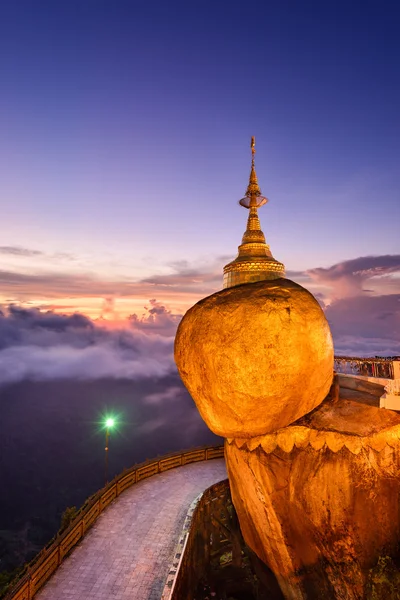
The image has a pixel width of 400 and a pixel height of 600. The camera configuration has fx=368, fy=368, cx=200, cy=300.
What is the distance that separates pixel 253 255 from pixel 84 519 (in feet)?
73.7

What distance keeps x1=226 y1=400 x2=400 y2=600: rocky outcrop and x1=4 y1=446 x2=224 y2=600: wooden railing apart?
7821 mm

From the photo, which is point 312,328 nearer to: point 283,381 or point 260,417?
point 283,381

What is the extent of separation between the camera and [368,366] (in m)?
14.1

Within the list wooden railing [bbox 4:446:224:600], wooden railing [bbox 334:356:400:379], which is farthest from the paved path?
wooden railing [bbox 334:356:400:379]

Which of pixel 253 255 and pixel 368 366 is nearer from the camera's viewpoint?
pixel 368 366

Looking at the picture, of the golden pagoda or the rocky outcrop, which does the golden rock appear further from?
the golden pagoda

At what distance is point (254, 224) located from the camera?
32.6 metres

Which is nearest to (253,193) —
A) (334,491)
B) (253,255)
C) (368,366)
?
(253,255)

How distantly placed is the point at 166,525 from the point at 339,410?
9.52 meters

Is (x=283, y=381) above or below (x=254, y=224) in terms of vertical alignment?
below

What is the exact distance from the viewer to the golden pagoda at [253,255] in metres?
30.3

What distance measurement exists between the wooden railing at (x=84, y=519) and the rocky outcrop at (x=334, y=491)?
7821mm

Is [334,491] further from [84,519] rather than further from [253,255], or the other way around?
[253,255]

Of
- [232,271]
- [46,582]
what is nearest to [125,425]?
[232,271]
